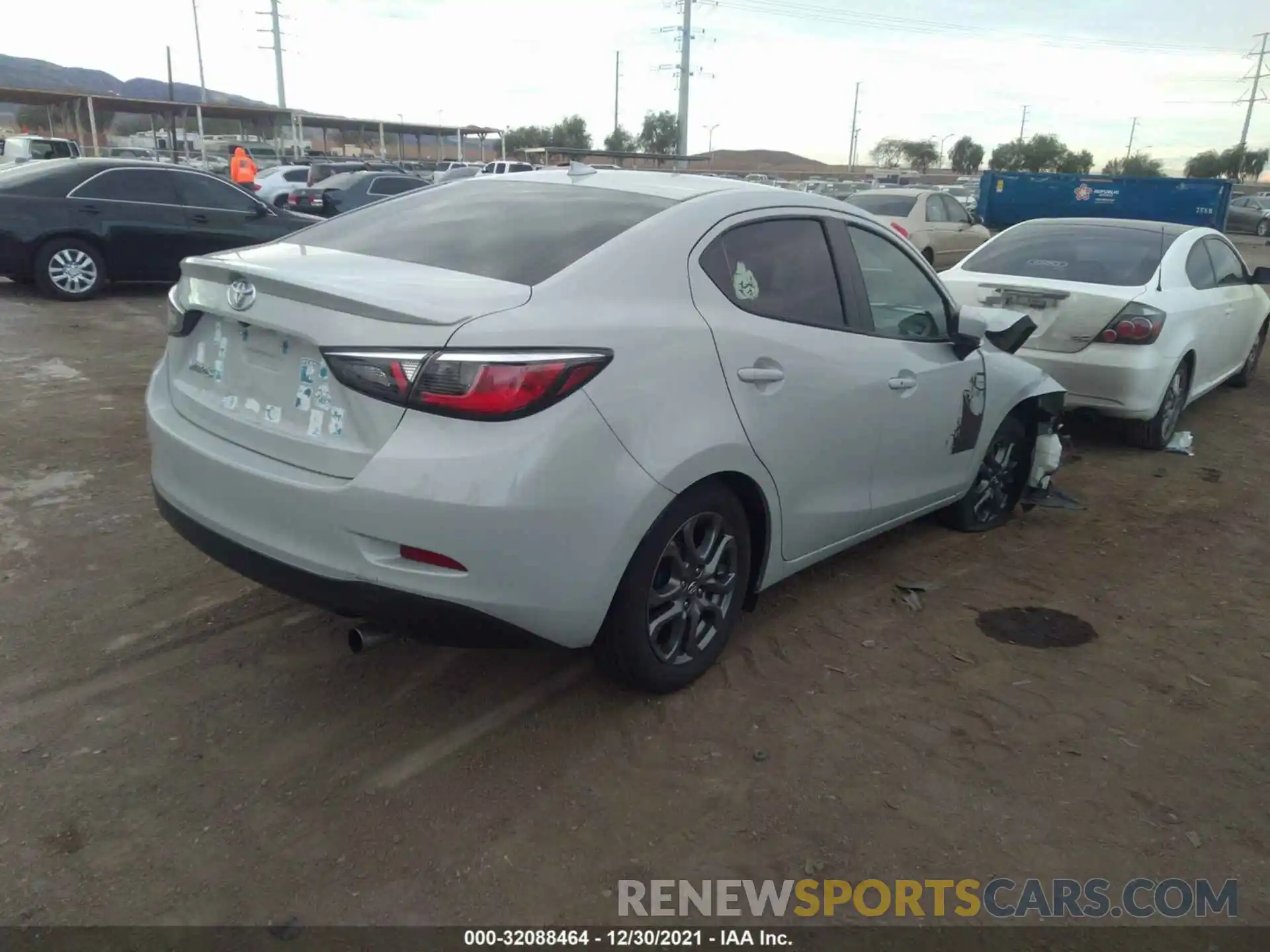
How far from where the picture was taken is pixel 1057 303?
21.7 ft

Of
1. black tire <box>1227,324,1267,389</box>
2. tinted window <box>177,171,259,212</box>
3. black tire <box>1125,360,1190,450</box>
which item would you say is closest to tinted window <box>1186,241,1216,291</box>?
black tire <box>1125,360,1190,450</box>

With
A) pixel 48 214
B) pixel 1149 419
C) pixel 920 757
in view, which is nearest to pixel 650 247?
pixel 920 757

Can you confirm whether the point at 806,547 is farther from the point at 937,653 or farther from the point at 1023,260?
the point at 1023,260

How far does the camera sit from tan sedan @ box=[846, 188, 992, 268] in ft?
52.4

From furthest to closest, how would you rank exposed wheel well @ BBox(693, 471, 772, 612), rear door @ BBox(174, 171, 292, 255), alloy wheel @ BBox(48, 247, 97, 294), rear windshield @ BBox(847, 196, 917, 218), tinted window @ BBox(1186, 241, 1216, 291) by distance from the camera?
rear windshield @ BBox(847, 196, 917, 218), rear door @ BBox(174, 171, 292, 255), alloy wheel @ BBox(48, 247, 97, 294), tinted window @ BBox(1186, 241, 1216, 291), exposed wheel well @ BBox(693, 471, 772, 612)

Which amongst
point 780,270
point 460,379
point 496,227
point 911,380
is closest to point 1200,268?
point 911,380

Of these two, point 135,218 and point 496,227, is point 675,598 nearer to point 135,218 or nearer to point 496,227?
point 496,227

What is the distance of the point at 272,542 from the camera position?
279 centimetres

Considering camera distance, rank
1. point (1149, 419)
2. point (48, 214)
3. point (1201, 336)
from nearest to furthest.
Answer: point (1149, 419) → point (1201, 336) → point (48, 214)

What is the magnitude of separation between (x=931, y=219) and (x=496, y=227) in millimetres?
14451

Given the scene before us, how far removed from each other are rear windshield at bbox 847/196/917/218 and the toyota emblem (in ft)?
47.8

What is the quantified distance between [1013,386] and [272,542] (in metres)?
3.68

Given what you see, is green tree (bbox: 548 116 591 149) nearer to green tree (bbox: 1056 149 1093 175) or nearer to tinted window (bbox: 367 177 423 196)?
green tree (bbox: 1056 149 1093 175)

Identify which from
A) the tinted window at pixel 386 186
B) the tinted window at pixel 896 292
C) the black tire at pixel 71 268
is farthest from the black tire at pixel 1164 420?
the tinted window at pixel 386 186
